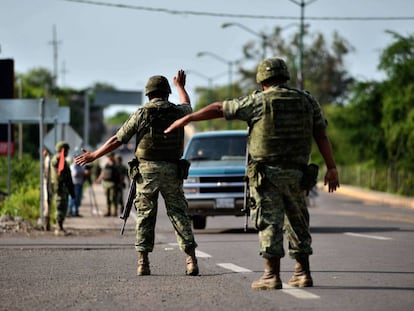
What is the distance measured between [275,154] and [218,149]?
1151 centimetres

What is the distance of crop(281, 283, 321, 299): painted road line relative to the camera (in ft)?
29.5

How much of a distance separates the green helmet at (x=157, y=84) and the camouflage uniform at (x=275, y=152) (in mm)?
1963

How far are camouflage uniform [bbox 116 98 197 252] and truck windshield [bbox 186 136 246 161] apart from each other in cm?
941

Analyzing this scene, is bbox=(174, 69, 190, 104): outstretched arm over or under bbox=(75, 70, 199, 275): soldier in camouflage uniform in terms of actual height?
over

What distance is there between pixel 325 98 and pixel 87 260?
94.4 metres

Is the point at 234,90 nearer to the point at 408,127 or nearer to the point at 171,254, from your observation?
the point at 408,127

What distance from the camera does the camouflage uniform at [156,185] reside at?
11.1 meters

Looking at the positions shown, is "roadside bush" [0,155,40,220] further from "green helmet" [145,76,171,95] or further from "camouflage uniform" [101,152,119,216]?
"green helmet" [145,76,171,95]

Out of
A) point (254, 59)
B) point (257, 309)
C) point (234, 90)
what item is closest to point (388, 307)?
point (257, 309)

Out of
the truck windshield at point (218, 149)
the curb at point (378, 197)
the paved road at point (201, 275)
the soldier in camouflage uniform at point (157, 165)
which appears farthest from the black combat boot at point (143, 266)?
the curb at point (378, 197)

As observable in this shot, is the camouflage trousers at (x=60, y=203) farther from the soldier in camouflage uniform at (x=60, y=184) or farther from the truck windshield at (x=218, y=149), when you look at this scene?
the truck windshield at (x=218, y=149)

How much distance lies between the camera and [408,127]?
1758 inches

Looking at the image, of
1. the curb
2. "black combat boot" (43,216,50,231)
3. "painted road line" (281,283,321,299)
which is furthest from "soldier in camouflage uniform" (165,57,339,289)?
the curb

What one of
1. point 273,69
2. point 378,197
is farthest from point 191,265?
point 378,197
